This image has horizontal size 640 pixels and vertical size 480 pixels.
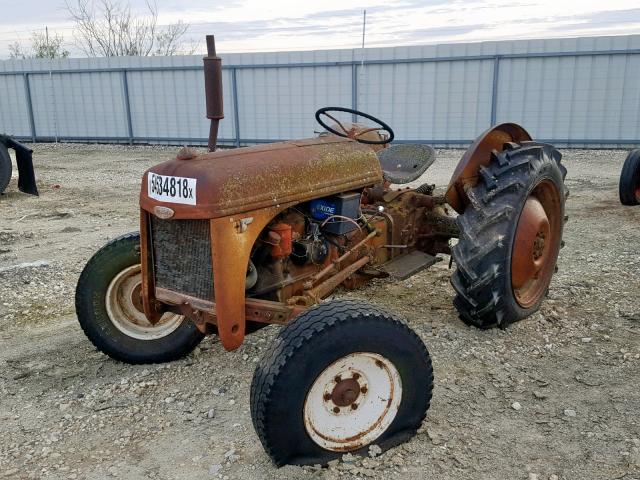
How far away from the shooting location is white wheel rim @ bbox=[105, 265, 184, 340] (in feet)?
11.5

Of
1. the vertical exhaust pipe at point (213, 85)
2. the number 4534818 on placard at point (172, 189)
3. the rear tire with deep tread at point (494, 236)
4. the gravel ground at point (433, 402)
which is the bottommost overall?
the gravel ground at point (433, 402)

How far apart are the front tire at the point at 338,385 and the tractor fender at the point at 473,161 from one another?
144 cm

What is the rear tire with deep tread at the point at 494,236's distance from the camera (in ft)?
11.5

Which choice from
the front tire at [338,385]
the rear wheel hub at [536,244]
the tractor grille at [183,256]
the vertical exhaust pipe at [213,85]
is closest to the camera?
the front tire at [338,385]

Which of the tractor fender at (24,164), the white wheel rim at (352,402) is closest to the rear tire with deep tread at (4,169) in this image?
the tractor fender at (24,164)

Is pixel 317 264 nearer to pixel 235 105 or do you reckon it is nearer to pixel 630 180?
pixel 630 180

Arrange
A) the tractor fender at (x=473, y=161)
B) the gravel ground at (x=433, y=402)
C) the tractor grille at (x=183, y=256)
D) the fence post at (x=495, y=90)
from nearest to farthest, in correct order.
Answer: the gravel ground at (x=433, y=402), the tractor grille at (x=183, y=256), the tractor fender at (x=473, y=161), the fence post at (x=495, y=90)

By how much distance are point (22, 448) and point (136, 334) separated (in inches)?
35.5

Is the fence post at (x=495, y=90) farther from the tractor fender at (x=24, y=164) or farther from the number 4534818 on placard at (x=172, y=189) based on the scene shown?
the number 4534818 on placard at (x=172, y=189)

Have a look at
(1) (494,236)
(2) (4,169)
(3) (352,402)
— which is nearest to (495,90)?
(2) (4,169)

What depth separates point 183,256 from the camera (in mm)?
2893

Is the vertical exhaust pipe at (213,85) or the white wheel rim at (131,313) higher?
the vertical exhaust pipe at (213,85)

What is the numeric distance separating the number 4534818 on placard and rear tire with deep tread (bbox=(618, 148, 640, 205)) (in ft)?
19.2

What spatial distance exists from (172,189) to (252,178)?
363 millimetres
